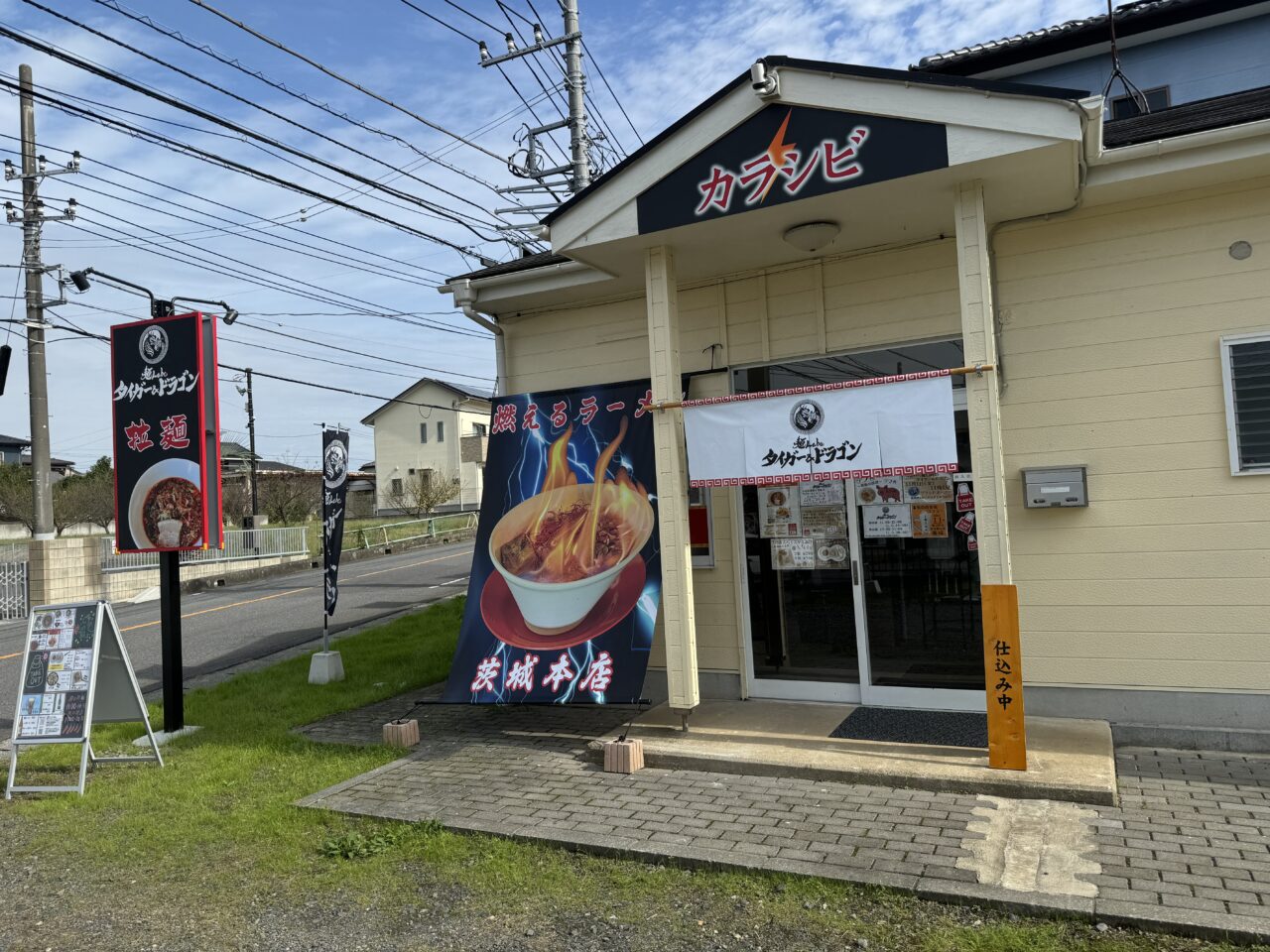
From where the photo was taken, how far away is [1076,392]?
5961mm

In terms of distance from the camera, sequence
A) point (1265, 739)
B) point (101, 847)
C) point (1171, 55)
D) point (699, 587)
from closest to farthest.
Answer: point (101, 847)
point (1265, 739)
point (699, 587)
point (1171, 55)

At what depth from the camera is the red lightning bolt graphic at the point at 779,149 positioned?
5.48 m

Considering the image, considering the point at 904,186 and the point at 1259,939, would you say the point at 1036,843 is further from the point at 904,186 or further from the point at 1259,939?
the point at 904,186

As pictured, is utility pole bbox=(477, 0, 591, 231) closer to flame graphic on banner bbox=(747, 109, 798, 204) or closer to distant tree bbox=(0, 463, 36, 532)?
flame graphic on banner bbox=(747, 109, 798, 204)

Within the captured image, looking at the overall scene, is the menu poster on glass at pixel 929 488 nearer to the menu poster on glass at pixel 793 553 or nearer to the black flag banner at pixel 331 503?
the menu poster on glass at pixel 793 553

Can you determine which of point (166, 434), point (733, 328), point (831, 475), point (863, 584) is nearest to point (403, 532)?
point (166, 434)

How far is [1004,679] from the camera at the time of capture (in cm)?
508

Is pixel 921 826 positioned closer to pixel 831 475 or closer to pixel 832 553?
pixel 831 475

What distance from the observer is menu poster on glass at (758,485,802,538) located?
23.0 ft

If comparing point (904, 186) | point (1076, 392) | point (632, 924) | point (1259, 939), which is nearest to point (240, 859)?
point (632, 924)

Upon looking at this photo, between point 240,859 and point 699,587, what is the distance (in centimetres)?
386

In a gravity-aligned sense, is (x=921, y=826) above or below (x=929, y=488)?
below

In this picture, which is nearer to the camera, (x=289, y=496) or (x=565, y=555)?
(x=565, y=555)

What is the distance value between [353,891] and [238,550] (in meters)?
23.4
